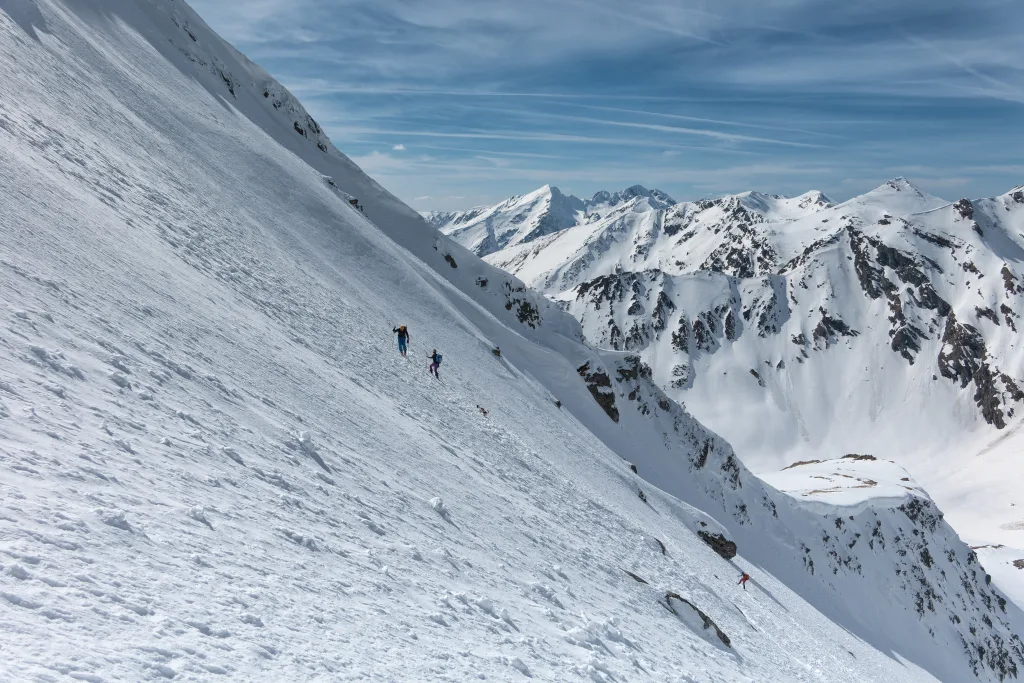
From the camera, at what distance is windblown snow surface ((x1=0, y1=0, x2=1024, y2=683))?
685cm

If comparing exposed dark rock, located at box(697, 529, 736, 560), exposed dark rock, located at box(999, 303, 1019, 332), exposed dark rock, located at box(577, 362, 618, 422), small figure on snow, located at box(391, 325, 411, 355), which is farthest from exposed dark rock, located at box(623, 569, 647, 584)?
exposed dark rock, located at box(999, 303, 1019, 332)

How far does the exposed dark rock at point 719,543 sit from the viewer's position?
125ft

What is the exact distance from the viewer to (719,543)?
39156 millimetres

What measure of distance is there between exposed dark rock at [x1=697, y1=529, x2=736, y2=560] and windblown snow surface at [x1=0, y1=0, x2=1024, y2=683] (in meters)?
0.18

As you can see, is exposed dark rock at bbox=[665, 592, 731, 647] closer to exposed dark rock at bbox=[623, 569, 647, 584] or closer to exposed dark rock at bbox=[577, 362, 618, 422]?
exposed dark rock at bbox=[623, 569, 647, 584]

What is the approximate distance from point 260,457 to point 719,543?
1382 inches

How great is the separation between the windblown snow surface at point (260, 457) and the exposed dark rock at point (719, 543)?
182 mm

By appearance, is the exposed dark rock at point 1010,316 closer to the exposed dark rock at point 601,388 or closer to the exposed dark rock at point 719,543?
the exposed dark rock at point 601,388

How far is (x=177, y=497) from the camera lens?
843 centimetres

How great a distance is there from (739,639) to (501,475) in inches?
388

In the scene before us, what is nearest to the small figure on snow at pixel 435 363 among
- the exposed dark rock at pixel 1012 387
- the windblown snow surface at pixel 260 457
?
the windblown snow surface at pixel 260 457

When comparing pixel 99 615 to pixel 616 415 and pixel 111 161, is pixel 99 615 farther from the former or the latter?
pixel 616 415

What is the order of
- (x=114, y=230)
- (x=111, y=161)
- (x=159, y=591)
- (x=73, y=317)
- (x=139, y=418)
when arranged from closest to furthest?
(x=159, y=591), (x=139, y=418), (x=73, y=317), (x=114, y=230), (x=111, y=161)

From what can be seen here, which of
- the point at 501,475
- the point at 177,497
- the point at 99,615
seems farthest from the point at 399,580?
the point at 501,475
